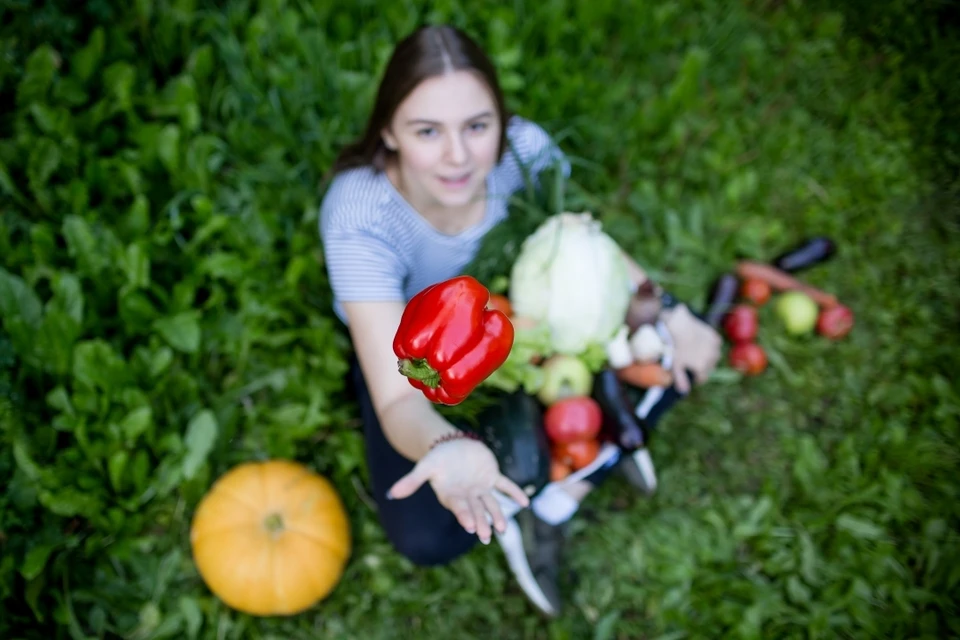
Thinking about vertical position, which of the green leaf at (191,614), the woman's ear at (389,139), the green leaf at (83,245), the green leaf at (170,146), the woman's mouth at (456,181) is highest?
the woman's ear at (389,139)

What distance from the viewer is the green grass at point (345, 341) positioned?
199 centimetres

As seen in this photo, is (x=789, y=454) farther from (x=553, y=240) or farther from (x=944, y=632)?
(x=553, y=240)

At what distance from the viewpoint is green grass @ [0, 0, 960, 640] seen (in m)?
1.99

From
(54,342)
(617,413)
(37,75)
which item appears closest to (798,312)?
(617,413)

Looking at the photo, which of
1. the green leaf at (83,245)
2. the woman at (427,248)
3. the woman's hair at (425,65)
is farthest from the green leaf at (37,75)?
the woman's hair at (425,65)

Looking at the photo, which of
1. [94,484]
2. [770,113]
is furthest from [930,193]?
[94,484]

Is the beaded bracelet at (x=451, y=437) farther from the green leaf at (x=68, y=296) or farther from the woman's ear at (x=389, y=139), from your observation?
the green leaf at (x=68, y=296)

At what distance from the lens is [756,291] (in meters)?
2.63

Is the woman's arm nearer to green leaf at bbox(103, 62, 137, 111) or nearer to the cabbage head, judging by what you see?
the cabbage head

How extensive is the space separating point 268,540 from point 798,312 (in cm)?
206

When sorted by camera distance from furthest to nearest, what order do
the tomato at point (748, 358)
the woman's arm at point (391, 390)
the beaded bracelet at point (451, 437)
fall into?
the tomato at point (748, 358) < the woman's arm at point (391, 390) < the beaded bracelet at point (451, 437)

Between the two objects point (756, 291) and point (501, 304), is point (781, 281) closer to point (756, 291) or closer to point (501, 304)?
point (756, 291)

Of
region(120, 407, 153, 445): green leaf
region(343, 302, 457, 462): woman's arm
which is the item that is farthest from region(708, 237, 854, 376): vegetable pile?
region(120, 407, 153, 445): green leaf

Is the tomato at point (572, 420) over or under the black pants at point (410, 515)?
over
